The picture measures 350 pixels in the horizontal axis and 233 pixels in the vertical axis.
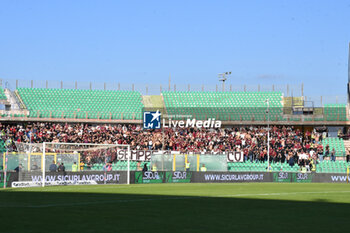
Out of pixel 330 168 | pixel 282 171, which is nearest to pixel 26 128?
pixel 282 171

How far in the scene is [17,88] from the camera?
227ft

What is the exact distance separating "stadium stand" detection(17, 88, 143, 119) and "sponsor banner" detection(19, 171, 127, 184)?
26.5m

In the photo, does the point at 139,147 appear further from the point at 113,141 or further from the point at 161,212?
the point at 161,212

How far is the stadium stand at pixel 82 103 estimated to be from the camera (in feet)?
209

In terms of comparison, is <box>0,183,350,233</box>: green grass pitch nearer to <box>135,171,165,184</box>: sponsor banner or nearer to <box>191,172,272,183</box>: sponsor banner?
<box>135,171,165,184</box>: sponsor banner

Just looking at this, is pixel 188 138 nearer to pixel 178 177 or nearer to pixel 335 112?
pixel 178 177

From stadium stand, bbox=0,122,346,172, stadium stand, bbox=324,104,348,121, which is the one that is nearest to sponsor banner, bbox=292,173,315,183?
stadium stand, bbox=0,122,346,172

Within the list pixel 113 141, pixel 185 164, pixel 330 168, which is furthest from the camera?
pixel 113 141

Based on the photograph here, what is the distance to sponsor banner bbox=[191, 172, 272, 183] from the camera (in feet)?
142

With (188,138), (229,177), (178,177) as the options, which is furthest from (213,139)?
(178,177)

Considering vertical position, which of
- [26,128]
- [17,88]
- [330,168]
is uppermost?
[17,88]

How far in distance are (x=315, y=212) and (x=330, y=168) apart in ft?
122

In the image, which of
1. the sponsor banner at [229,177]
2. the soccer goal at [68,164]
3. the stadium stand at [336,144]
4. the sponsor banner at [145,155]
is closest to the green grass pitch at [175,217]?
the soccer goal at [68,164]

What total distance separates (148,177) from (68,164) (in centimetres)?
697
